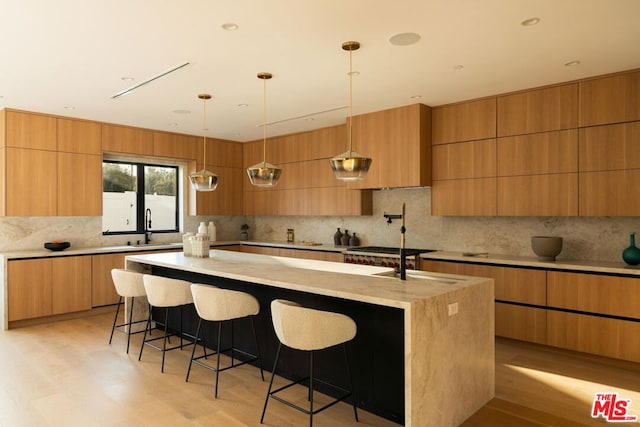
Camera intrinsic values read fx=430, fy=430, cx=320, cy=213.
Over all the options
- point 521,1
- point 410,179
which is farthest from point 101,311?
point 521,1

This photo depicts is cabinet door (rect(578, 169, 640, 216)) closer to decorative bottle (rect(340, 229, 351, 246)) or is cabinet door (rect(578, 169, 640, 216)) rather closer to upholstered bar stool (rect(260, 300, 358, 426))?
upholstered bar stool (rect(260, 300, 358, 426))

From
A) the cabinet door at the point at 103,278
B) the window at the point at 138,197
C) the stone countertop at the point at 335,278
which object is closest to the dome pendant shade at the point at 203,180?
the stone countertop at the point at 335,278

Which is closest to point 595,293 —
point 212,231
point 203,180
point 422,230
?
point 422,230

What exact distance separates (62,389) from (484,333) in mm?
3333

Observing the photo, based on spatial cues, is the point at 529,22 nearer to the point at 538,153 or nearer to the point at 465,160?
the point at 538,153

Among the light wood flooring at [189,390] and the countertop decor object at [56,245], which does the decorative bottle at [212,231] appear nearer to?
the countertop decor object at [56,245]

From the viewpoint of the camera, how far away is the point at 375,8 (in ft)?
9.43

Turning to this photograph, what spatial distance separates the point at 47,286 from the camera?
5.49 metres

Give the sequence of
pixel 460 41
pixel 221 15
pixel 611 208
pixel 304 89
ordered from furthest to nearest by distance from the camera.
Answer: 1. pixel 304 89
2. pixel 611 208
3. pixel 460 41
4. pixel 221 15

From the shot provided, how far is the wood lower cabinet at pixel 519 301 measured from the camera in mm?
4391

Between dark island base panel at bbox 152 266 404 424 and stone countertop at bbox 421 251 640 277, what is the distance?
2.24 meters

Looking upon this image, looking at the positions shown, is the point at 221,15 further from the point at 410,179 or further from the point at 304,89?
the point at 410,179

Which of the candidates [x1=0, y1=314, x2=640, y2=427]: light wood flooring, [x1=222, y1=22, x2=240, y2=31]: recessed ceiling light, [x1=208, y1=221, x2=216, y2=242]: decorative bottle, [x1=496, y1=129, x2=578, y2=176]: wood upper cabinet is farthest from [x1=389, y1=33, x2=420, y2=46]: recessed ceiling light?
[x1=208, y1=221, x2=216, y2=242]: decorative bottle

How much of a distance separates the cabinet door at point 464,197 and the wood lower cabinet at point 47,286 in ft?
15.6
